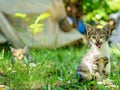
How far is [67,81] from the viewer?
5.05 m

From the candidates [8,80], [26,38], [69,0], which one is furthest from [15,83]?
[69,0]

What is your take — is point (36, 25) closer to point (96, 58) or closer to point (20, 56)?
point (20, 56)

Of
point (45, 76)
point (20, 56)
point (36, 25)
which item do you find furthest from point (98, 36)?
point (36, 25)

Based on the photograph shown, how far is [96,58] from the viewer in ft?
16.7

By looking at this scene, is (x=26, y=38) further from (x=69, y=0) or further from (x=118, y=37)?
(x=69, y=0)

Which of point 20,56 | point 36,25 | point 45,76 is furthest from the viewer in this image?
point 36,25

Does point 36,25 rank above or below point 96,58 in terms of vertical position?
above

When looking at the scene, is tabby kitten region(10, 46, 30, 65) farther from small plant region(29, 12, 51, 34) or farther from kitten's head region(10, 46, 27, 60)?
small plant region(29, 12, 51, 34)

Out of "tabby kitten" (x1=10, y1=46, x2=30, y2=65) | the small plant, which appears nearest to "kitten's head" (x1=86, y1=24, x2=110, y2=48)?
"tabby kitten" (x1=10, y1=46, x2=30, y2=65)

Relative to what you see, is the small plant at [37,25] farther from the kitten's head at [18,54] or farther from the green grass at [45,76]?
the green grass at [45,76]

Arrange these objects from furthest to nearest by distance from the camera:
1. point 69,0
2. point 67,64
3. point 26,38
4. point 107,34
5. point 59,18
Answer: point 69,0 → point 59,18 → point 26,38 → point 67,64 → point 107,34

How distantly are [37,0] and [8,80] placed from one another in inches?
195

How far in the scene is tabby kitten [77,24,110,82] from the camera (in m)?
5.02

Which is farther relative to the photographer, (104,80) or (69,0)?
(69,0)
